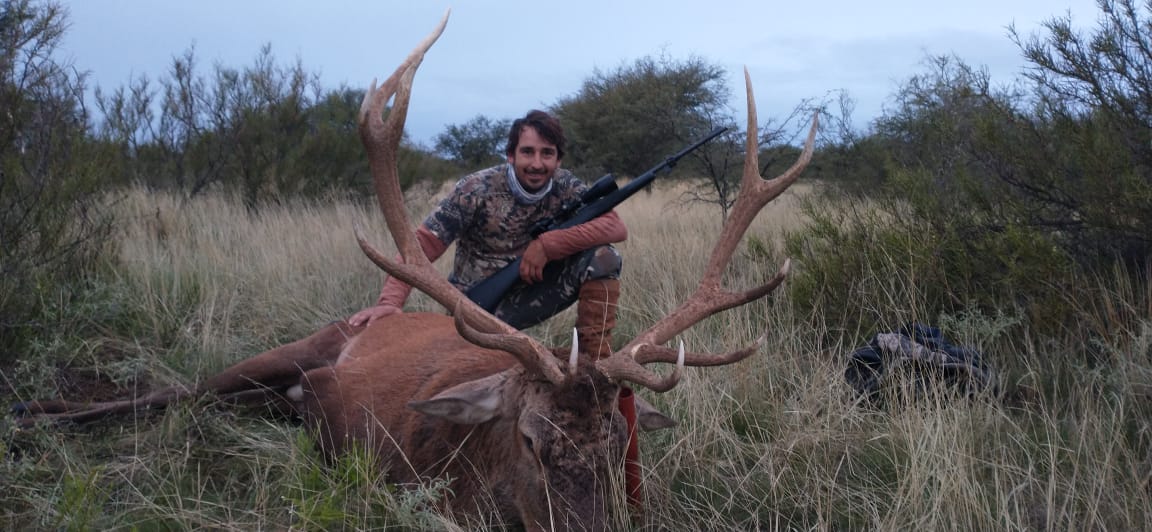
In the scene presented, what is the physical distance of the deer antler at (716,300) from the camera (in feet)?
9.72

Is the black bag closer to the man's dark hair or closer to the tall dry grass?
the tall dry grass

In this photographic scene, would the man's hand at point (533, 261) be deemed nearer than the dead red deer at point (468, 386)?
No

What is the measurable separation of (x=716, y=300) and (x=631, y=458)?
2.14ft

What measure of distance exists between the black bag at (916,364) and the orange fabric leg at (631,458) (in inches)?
46.5

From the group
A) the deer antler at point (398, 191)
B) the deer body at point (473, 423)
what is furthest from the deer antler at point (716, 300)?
the deer antler at point (398, 191)

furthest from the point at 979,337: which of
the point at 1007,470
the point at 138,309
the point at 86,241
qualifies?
the point at 86,241

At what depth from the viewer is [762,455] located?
352 cm

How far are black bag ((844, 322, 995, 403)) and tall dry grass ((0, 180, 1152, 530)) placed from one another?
4.6 inches

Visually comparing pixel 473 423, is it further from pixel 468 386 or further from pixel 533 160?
pixel 533 160

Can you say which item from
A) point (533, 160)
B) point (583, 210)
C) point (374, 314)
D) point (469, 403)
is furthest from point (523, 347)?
point (533, 160)

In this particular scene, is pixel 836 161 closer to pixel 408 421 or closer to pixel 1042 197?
pixel 1042 197

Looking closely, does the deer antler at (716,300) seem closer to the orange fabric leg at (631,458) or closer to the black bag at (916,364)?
the orange fabric leg at (631,458)

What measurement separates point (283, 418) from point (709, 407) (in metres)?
1.88

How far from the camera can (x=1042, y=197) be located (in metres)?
5.05
